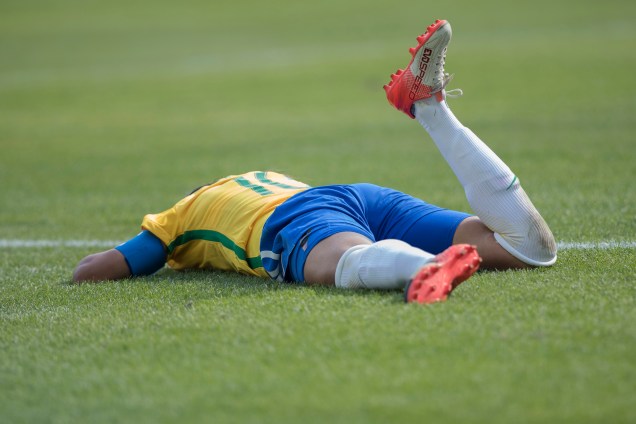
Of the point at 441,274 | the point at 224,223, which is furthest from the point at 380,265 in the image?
the point at 224,223

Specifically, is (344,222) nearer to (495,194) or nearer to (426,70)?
(495,194)

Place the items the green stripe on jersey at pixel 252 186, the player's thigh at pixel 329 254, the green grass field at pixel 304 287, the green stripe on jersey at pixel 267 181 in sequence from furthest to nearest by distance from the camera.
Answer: the green stripe on jersey at pixel 267 181
the green stripe on jersey at pixel 252 186
the player's thigh at pixel 329 254
the green grass field at pixel 304 287

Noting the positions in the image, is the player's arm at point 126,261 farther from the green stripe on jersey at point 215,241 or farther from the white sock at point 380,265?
the white sock at point 380,265

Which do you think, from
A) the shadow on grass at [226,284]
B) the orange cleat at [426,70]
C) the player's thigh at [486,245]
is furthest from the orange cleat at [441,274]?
the orange cleat at [426,70]

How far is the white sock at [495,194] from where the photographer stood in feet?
12.3

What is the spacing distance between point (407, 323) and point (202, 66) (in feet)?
52.7

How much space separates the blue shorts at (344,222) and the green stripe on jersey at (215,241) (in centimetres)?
15

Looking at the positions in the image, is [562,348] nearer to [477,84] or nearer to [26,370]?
[26,370]

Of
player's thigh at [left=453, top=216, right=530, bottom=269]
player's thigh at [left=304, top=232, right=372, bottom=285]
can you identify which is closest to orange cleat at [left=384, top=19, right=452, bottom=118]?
player's thigh at [left=453, top=216, right=530, bottom=269]

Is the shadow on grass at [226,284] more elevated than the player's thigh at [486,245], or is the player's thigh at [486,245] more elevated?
the player's thigh at [486,245]

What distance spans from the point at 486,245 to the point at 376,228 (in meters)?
0.55

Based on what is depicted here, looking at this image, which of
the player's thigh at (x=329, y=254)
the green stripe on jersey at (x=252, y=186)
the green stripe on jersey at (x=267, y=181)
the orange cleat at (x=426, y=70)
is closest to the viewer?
the player's thigh at (x=329, y=254)

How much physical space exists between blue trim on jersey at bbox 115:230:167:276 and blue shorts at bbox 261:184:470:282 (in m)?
0.70

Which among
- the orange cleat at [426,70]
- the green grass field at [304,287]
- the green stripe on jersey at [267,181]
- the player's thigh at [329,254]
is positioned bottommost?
the green grass field at [304,287]
